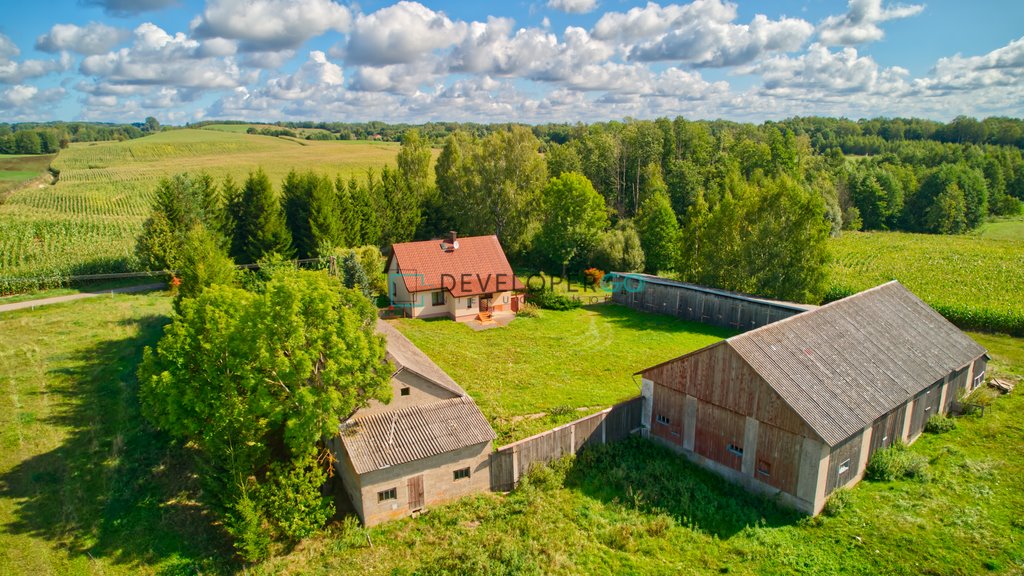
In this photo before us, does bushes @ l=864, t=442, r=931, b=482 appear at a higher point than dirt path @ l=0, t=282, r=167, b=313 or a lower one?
lower

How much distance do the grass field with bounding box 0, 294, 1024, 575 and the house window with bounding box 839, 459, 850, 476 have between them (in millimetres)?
902

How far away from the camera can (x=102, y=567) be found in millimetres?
16844

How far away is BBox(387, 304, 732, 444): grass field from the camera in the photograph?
25.3 metres

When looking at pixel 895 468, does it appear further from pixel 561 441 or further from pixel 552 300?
pixel 552 300

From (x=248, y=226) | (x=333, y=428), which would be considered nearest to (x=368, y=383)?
(x=333, y=428)

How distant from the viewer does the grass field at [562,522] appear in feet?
53.4

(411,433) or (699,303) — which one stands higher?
(411,433)

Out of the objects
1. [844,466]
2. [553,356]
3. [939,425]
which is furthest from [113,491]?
[939,425]

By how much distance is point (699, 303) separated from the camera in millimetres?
39938

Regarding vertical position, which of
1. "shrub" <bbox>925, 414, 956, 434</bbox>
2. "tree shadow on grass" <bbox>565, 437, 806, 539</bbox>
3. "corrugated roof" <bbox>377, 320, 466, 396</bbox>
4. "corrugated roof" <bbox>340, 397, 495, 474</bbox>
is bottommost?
"tree shadow on grass" <bbox>565, 437, 806, 539</bbox>

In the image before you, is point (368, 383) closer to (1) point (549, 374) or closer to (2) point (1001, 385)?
(1) point (549, 374)

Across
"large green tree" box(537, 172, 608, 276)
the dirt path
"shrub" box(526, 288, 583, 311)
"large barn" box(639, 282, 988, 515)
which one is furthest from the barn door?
"large green tree" box(537, 172, 608, 276)

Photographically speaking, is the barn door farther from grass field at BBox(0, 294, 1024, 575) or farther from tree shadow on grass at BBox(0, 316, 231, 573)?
tree shadow on grass at BBox(0, 316, 231, 573)

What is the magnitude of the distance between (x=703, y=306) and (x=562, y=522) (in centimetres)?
2543
